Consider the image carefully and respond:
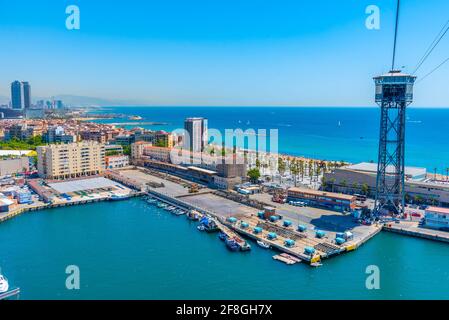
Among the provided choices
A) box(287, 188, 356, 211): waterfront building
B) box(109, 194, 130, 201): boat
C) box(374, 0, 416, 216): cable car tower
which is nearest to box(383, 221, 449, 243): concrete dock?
box(374, 0, 416, 216): cable car tower

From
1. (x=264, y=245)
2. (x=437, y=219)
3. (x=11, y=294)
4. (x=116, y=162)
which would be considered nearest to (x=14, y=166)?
(x=116, y=162)

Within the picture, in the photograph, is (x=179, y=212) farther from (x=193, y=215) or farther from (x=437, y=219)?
(x=437, y=219)

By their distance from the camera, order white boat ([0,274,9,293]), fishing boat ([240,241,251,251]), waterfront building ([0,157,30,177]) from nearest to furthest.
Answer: white boat ([0,274,9,293]) < fishing boat ([240,241,251,251]) < waterfront building ([0,157,30,177])

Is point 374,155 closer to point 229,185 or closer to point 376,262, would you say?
point 229,185

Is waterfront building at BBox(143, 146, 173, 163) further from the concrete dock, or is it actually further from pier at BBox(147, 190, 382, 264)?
the concrete dock

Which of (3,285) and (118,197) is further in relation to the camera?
(118,197)

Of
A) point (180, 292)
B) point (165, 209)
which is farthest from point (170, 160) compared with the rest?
point (180, 292)
